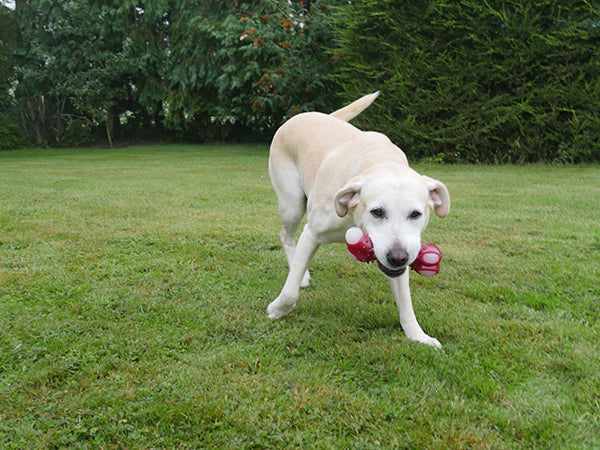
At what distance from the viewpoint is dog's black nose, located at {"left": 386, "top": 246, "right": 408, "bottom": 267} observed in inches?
94.1

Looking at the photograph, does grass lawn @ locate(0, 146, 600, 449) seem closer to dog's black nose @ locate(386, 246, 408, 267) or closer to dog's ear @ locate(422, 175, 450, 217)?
dog's black nose @ locate(386, 246, 408, 267)

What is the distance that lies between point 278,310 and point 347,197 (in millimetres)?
1011

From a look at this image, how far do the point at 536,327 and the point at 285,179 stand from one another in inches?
83.8

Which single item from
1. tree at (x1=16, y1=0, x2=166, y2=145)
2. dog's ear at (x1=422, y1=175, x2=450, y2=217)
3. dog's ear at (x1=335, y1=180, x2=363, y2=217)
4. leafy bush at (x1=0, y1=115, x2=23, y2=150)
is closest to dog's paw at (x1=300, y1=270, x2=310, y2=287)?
dog's ear at (x1=335, y1=180, x2=363, y2=217)

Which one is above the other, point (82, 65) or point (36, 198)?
point (82, 65)

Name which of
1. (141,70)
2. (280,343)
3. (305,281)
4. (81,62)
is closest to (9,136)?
(81,62)

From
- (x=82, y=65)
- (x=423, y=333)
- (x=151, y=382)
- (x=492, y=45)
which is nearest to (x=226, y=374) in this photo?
(x=151, y=382)

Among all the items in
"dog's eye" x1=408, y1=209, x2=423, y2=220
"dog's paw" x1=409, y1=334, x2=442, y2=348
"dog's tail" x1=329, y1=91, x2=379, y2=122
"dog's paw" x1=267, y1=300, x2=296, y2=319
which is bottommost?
"dog's paw" x1=409, y1=334, x2=442, y2=348

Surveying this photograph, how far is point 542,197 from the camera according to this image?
7.49 meters

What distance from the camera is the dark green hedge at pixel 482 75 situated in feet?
35.0

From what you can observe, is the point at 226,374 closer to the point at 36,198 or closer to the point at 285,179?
the point at 285,179

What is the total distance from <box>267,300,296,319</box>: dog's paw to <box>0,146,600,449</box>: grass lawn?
5 cm

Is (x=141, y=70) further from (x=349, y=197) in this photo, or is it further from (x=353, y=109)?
(x=349, y=197)

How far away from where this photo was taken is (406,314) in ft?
9.95
